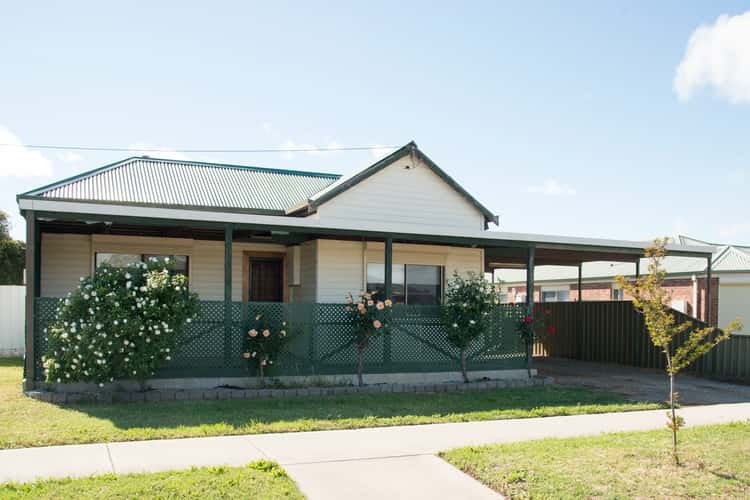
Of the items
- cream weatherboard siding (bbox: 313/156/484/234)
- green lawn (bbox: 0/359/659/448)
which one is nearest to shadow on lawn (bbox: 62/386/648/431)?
green lawn (bbox: 0/359/659/448)

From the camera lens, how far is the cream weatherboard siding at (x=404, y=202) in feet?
49.2

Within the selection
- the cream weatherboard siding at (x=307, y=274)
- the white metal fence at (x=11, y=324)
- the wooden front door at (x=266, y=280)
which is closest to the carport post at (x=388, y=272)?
the cream weatherboard siding at (x=307, y=274)

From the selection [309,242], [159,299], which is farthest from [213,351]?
[309,242]

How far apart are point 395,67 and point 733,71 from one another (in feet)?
25.7

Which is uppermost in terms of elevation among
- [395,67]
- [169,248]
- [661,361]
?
[395,67]

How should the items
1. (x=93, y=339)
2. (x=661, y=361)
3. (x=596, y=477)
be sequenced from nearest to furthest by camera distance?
(x=596, y=477)
(x=93, y=339)
(x=661, y=361)

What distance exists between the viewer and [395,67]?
14930 mm

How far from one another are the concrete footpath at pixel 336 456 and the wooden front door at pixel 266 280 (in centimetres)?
814

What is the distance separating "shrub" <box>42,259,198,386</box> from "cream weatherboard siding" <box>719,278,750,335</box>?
18997 millimetres

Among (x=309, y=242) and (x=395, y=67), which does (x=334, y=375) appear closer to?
(x=309, y=242)

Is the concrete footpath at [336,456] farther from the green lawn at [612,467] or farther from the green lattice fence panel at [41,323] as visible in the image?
the green lattice fence panel at [41,323]

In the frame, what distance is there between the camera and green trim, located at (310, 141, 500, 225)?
1451 cm

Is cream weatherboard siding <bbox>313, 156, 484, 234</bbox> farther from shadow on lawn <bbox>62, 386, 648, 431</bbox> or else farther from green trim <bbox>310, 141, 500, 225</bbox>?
shadow on lawn <bbox>62, 386, 648, 431</bbox>

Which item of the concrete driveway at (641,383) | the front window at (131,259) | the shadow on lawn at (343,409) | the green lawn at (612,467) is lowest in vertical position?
the concrete driveway at (641,383)
